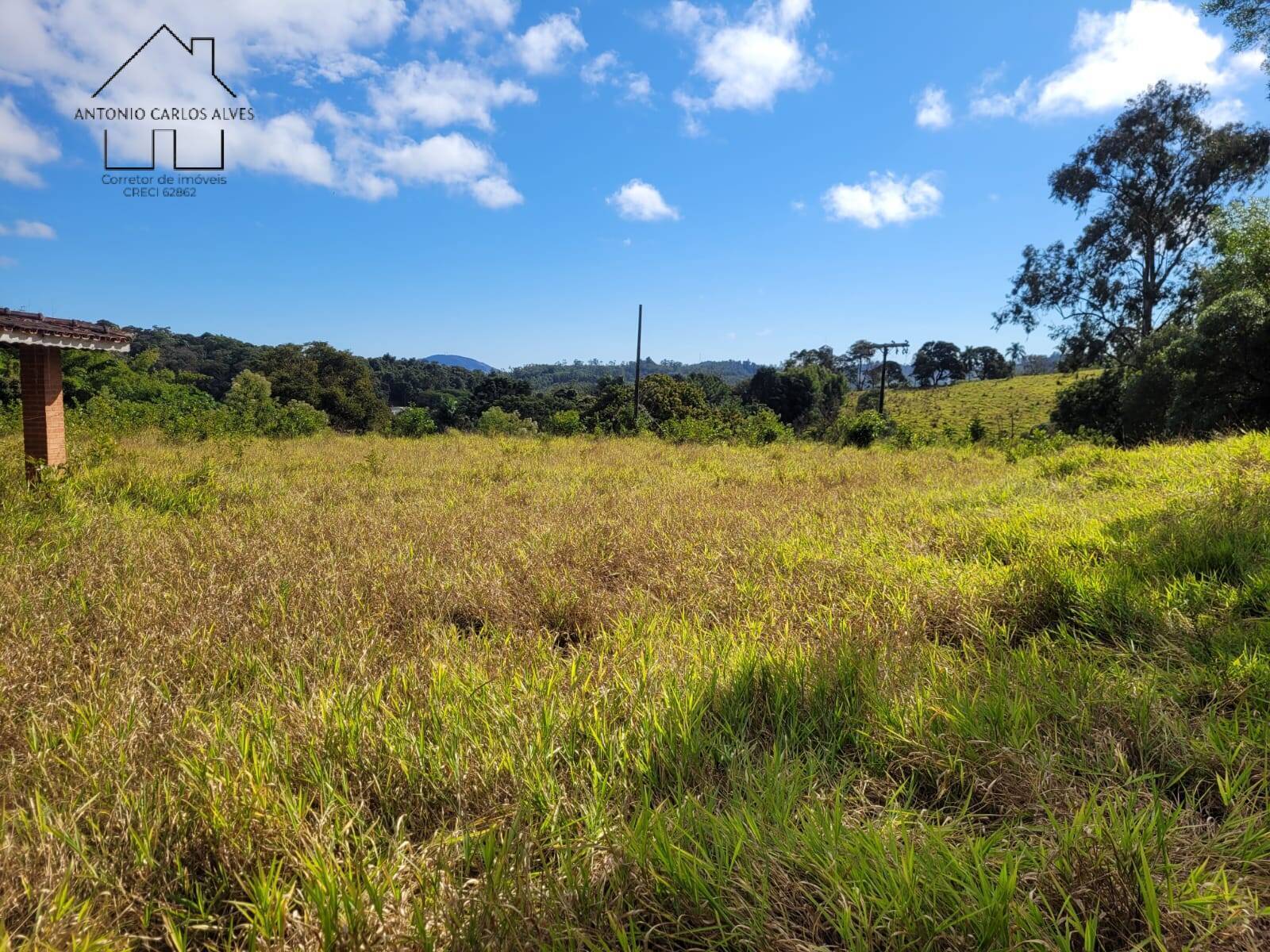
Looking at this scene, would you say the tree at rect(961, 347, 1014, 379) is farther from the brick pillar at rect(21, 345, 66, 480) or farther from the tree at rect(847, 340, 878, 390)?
the brick pillar at rect(21, 345, 66, 480)

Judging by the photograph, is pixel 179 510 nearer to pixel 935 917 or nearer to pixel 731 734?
pixel 731 734

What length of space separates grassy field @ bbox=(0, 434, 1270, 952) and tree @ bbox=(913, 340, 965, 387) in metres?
98.2

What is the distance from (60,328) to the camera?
6.01 meters

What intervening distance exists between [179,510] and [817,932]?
698 centimetres

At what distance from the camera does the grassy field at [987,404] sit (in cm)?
4041

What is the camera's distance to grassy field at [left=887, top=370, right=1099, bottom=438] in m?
40.4

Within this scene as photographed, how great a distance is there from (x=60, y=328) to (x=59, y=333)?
0.10m

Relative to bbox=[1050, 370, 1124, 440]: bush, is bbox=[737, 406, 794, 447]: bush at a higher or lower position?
lower

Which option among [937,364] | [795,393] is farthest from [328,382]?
[937,364]

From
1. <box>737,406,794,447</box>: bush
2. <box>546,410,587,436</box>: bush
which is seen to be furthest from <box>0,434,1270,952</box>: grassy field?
<box>546,410,587,436</box>: bush

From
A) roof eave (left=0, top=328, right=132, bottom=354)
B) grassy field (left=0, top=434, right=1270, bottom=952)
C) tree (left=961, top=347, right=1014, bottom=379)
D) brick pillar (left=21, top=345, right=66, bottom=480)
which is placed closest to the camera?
grassy field (left=0, top=434, right=1270, bottom=952)

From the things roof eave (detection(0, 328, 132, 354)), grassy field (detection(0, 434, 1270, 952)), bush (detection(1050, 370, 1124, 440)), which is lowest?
grassy field (detection(0, 434, 1270, 952))

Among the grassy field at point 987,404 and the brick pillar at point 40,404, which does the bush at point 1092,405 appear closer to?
the grassy field at point 987,404

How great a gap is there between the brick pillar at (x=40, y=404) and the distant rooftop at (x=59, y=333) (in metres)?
0.32
